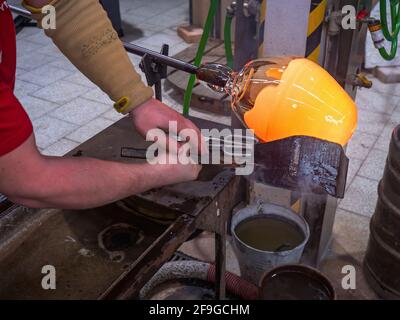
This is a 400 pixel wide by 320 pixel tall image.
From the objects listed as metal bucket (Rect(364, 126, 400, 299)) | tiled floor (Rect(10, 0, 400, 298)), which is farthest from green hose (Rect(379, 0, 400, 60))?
tiled floor (Rect(10, 0, 400, 298))

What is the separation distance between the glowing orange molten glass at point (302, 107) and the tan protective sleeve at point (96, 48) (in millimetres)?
442

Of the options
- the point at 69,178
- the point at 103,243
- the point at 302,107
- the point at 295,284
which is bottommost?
the point at 295,284

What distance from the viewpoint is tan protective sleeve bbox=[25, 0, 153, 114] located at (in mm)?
1312

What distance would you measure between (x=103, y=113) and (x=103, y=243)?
2.77 m

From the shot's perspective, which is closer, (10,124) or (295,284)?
(10,124)

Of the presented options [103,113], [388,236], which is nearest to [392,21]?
[388,236]

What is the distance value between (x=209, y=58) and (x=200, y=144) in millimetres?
3273

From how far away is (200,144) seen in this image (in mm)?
1259

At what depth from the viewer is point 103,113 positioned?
3.86m

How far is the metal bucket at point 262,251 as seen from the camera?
6.58 feet

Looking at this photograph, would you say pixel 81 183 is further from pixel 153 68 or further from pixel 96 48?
pixel 153 68

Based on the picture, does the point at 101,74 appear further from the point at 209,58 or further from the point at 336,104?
the point at 209,58

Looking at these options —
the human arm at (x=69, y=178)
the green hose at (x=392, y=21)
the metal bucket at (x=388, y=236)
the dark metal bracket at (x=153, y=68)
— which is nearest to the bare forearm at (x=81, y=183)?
the human arm at (x=69, y=178)

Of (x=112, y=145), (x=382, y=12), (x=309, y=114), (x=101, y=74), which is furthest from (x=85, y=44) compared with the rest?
(x=382, y=12)
